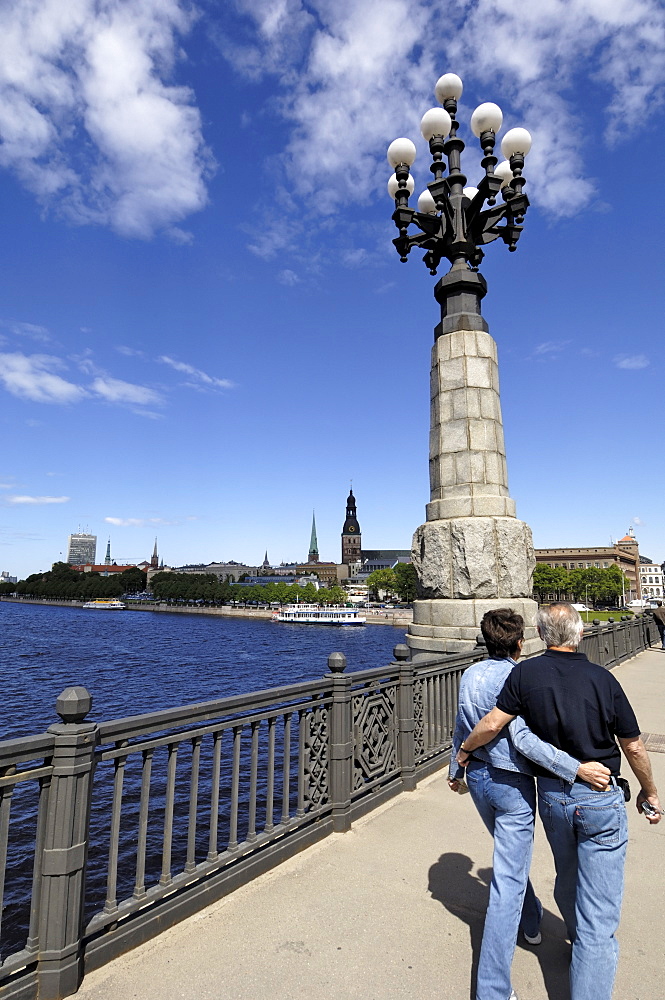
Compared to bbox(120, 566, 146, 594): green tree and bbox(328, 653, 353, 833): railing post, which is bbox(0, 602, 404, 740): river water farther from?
bbox(120, 566, 146, 594): green tree

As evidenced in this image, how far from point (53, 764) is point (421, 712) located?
411 centimetres

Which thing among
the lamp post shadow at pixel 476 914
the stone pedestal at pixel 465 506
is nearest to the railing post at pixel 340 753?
the lamp post shadow at pixel 476 914

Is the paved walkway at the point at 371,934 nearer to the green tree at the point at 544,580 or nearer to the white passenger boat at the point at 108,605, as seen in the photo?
the green tree at the point at 544,580

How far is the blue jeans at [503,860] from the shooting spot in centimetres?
252

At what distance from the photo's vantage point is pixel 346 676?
15.5 feet

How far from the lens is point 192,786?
361 centimetres

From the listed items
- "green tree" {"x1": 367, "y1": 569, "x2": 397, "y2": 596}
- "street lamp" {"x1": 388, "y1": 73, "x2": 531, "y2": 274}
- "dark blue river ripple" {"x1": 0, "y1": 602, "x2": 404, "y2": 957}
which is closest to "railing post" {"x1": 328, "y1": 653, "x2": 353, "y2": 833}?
"dark blue river ripple" {"x1": 0, "y1": 602, "x2": 404, "y2": 957}

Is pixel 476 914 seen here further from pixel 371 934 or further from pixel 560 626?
pixel 560 626

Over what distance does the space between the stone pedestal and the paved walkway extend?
Answer: 3.51 meters

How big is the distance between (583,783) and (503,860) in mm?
577

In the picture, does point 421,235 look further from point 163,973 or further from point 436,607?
point 163,973

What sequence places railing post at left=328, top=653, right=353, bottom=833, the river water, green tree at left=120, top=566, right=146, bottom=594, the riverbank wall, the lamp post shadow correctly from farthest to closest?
green tree at left=120, top=566, right=146, bottom=594 → the riverbank wall → the river water → railing post at left=328, top=653, right=353, bottom=833 → the lamp post shadow

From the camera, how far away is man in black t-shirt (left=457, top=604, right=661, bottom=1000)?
93.1 inches

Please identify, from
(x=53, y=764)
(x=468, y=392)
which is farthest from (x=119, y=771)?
(x=468, y=392)
